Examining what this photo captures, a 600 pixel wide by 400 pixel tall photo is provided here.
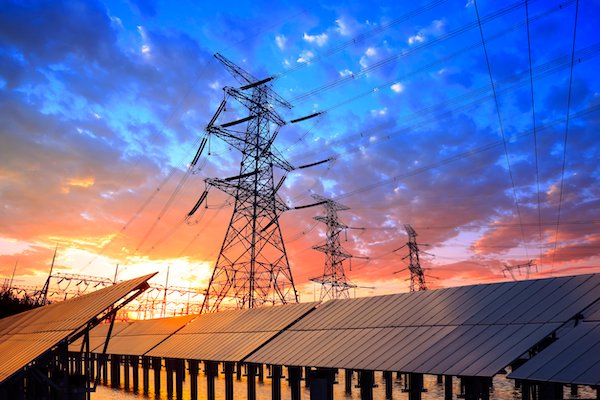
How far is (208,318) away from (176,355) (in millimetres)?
5682

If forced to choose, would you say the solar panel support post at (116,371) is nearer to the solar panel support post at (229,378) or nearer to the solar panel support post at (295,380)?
the solar panel support post at (229,378)

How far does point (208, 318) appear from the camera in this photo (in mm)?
43156

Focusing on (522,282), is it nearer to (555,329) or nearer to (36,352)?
(555,329)

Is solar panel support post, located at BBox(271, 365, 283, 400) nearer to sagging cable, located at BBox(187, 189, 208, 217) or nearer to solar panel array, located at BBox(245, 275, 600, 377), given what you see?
solar panel array, located at BBox(245, 275, 600, 377)

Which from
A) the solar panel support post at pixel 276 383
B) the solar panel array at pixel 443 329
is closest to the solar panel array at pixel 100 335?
the solar panel support post at pixel 276 383

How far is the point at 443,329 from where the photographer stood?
70.8 feet

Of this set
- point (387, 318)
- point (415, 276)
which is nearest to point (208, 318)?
point (387, 318)

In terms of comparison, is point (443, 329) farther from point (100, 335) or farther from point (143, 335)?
point (100, 335)

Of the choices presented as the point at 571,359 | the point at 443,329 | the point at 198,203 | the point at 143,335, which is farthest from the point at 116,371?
the point at 571,359

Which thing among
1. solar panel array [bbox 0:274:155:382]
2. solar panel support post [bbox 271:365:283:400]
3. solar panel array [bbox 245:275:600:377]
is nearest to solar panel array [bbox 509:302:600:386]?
solar panel array [bbox 245:275:600:377]

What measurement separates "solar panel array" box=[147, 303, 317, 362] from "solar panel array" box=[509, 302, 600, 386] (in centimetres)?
1662

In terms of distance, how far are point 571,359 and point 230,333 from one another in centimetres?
2347

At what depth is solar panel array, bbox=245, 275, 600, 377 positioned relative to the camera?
18.5 metres

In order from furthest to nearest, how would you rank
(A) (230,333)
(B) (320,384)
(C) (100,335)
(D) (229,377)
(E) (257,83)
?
1. (C) (100,335)
2. (E) (257,83)
3. (A) (230,333)
4. (D) (229,377)
5. (B) (320,384)
